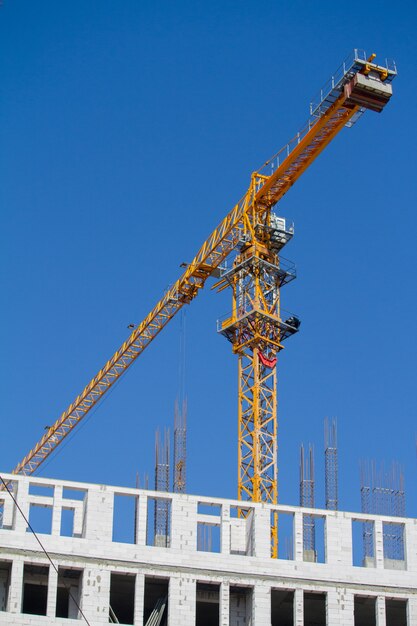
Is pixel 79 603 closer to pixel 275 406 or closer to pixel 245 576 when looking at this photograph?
pixel 245 576

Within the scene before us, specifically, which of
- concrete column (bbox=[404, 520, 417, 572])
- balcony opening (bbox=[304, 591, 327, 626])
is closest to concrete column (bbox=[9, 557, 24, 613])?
balcony opening (bbox=[304, 591, 327, 626])

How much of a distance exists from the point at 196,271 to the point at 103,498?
2078 inches

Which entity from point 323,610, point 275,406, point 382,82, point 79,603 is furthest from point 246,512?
point 382,82

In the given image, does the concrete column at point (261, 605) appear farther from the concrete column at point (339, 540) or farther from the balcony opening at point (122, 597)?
the balcony opening at point (122, 597)

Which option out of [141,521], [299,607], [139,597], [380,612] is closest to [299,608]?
[299,607]

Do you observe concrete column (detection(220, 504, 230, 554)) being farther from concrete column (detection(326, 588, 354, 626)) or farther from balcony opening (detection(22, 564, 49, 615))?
balcony opening (detection(22, 564, 49, 615))

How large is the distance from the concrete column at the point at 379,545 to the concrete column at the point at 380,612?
1.55 meters

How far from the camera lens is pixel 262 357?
367 ft

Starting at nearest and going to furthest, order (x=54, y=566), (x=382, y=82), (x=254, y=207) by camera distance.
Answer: (x=54, y=566), (x=382, y=82), (x=254, y=207)

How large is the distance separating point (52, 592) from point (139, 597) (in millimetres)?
3850

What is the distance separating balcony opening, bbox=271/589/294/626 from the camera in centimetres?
7018

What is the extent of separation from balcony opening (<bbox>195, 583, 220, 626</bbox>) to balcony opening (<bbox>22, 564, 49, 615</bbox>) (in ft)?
22.9

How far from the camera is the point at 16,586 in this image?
6588 cm

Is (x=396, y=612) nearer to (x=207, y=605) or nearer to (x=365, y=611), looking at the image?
(x=365, y=611)
